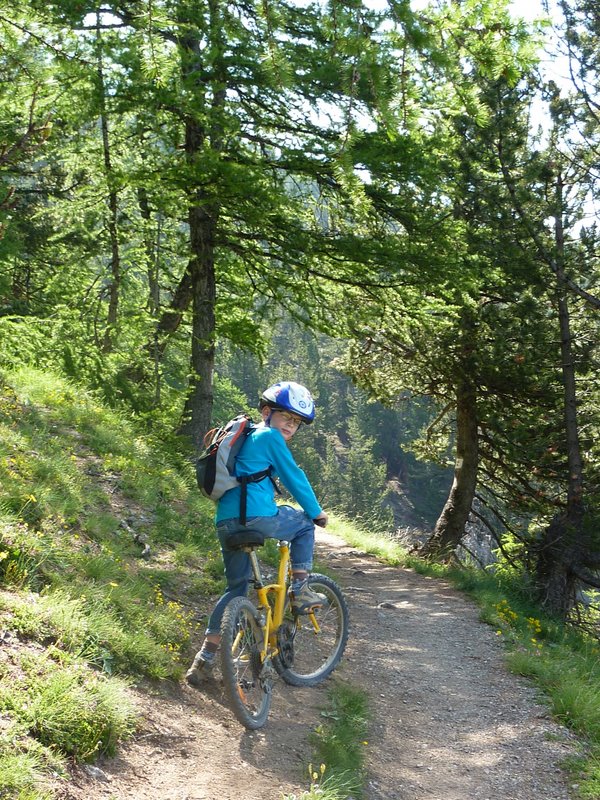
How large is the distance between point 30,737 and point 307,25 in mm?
8261

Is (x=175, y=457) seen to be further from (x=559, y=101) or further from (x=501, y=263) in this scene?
(x=559, y=101)

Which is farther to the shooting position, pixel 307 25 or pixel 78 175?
pixel 78 175

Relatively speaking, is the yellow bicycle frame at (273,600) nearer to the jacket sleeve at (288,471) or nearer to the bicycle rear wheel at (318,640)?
the bicycle rear wheel at (318,640)

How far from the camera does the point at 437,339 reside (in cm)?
1266

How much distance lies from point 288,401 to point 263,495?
0.66m

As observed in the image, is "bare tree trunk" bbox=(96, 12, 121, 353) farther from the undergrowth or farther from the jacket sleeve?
the undergrowth

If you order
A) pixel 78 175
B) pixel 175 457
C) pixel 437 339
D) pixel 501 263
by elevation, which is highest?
pixel 78 175

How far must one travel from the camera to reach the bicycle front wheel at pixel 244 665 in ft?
13.9

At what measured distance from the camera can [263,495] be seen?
4648mm

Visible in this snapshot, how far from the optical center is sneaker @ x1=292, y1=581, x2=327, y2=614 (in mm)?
5109

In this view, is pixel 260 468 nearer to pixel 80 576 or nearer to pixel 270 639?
pixel 270 639

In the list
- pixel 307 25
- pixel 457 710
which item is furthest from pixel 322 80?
pixel 457 710

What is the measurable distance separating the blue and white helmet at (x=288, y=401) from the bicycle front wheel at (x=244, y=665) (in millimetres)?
1289

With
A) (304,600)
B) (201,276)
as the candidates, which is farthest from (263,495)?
(201,276)
